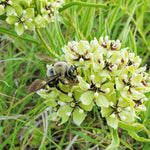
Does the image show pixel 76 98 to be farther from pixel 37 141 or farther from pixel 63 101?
pixel 37 141

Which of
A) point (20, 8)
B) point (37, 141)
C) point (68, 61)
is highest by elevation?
point (20, 8)

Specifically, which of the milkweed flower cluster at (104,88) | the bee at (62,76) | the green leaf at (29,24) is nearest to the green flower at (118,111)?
the milkweed flower cluster at (104,88)

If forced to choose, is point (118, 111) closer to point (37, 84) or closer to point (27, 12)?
point (37, 84)

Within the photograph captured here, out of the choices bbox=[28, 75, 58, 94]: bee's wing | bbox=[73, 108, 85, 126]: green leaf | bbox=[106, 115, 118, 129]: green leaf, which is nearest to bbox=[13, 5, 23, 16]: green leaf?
bbox=[28, 75, 58, 94]: bee's wing

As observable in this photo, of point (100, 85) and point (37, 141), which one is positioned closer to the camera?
point (100, 85)

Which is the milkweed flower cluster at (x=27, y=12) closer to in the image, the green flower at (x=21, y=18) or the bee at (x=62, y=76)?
the green flower at (x=21, y=18)

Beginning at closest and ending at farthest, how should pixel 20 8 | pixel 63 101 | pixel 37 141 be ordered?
pixel 63 101
pixel 20 8
pixel 37 141

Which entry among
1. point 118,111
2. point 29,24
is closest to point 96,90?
point 118,111

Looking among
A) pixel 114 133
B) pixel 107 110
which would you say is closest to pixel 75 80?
pixel 107 110
